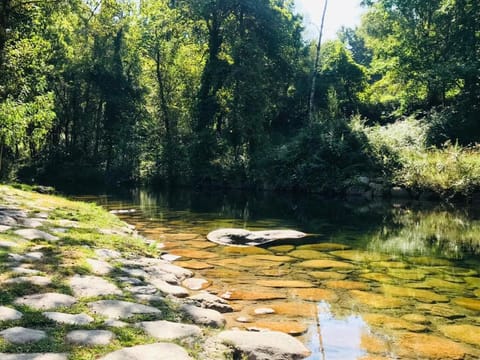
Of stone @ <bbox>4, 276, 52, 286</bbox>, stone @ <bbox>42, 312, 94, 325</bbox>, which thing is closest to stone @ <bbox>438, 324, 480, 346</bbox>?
stone @ <bbox>42, 312, 94, 325</bbox>

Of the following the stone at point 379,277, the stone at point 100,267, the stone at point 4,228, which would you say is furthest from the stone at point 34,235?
the stone at point 379,277

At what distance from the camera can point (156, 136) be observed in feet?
81.7

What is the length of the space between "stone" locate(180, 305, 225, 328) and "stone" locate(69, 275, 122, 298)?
573 mm

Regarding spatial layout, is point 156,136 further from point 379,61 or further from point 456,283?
point 456,283

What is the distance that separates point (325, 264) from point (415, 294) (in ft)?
4.87

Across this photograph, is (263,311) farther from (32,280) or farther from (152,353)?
(32,280)

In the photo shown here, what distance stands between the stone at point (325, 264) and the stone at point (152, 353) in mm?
3618

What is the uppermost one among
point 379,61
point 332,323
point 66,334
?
point 379,61

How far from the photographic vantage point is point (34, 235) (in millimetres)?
4977

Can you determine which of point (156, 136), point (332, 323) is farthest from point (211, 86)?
point (332, 323)

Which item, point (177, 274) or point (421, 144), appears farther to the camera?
point (421, 144)

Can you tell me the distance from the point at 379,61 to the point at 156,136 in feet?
42.9

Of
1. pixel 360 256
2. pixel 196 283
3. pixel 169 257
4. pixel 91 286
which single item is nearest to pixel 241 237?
pixel 169 257

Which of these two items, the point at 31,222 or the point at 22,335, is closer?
the point at 22,335
